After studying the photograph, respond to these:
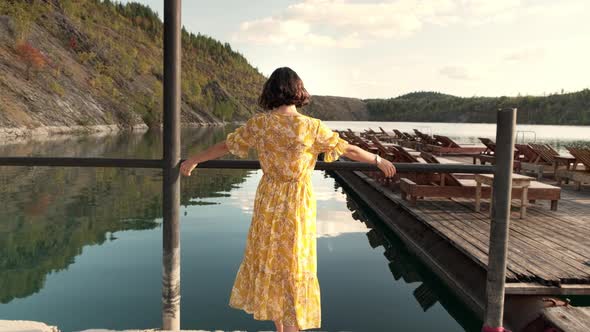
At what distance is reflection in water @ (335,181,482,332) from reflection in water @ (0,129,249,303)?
226 inches

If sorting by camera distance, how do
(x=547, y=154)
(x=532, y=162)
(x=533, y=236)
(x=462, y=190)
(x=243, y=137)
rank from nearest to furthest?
(x=243, y=137) → (x=533, y=236) → (x=462, y=190) → (x=547, y=154) → (x=532, y=162)

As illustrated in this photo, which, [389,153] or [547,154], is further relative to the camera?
[547,154]

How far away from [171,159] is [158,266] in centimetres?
695

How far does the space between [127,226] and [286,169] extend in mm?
10713

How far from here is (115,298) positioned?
7.36 m

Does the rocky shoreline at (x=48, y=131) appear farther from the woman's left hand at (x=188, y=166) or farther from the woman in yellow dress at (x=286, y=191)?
the woman in yellow dress at (x=286, y=191)

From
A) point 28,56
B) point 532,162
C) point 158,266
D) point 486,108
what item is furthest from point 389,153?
point 486,108

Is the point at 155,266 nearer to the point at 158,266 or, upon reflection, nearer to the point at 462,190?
the point at 158,266

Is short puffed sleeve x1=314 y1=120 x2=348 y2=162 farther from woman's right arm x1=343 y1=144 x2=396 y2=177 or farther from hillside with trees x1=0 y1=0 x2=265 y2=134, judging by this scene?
hillside with trees x1=0 y1=0 x2=265 y2=134

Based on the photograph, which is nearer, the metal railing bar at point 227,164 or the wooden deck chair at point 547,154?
the metal railing bar at point 227,164

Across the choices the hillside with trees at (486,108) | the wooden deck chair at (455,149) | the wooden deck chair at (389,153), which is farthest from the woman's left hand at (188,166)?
the hillside with trees at (486,108)

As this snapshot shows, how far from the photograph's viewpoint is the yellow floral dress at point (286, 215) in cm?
256

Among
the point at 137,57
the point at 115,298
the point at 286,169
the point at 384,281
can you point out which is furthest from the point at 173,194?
the point at 137,57

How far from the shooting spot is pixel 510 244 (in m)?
6.83
